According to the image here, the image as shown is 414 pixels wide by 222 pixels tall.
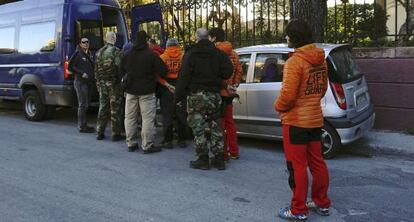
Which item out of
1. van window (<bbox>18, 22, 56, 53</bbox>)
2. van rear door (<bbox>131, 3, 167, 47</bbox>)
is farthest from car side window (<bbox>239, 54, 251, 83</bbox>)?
van window (<bbox>18, 22, 56, 53</bbox>)

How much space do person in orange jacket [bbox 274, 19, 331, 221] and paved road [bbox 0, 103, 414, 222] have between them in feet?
1.18

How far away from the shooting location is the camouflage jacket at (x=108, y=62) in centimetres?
793

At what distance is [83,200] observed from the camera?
5082 mm

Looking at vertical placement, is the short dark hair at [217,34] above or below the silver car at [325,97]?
above

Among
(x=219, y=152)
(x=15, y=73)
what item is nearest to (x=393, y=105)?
(x=219, y=152)

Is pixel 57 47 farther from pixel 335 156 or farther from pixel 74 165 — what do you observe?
pixel 335 156

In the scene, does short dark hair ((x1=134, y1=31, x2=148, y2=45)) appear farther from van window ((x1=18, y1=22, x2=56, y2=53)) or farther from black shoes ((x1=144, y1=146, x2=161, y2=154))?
van window ((x1=18, y1=22, x2=56, y2=53))

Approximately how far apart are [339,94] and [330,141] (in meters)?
0.65

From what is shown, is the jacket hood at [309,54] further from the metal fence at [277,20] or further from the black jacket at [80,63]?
the black jacket at [80,63]

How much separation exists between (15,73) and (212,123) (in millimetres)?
5726

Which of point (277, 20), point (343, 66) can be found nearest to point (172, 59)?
point (343, 66)

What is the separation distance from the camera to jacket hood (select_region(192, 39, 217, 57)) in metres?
6.03

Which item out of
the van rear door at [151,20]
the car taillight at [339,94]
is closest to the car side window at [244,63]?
the car taillight at [339,94]

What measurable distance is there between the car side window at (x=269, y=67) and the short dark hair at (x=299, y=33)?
2.64 meters
